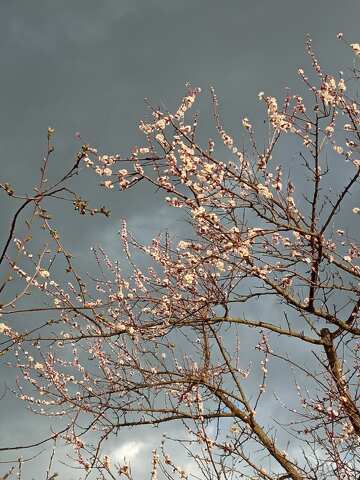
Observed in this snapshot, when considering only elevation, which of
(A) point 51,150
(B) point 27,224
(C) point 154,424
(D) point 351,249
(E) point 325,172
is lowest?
(B) point 27,224

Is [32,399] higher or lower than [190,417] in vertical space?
higher

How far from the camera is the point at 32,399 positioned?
9062 millimetres

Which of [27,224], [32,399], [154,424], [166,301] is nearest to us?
[27,224]

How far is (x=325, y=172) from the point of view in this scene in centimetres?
619

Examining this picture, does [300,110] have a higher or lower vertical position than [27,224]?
higher

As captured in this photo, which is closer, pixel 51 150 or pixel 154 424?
pixel 51 150

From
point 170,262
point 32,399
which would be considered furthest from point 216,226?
point 32,399

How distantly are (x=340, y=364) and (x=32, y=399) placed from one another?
512 cm

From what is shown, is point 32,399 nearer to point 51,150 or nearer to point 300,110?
point 300,110

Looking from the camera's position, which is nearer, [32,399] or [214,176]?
[214,176]

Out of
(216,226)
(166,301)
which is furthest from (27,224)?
(166,301)

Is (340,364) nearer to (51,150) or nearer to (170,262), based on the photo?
(170,262)

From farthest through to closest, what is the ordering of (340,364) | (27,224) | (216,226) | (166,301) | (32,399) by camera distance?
(32,399) → (340,364) → (166,301) → (216,226) → (27,224)

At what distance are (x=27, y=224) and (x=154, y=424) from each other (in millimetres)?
5753
